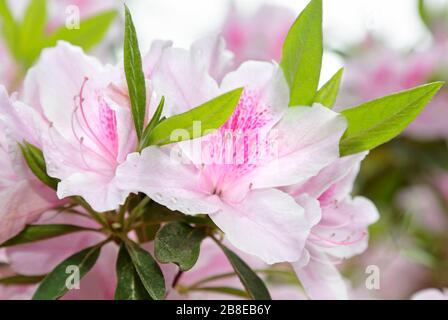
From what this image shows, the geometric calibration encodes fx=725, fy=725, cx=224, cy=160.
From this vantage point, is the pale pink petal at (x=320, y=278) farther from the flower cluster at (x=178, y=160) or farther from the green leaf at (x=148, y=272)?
the green leaf at (x=148, y=272)

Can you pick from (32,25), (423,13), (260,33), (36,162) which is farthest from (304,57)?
(423,13)

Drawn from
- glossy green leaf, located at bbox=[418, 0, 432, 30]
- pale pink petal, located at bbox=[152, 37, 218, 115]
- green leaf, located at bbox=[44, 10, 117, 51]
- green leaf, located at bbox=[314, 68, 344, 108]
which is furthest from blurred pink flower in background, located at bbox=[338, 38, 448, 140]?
pale pink petal, located at bbox=[152, 37, 218, 115]

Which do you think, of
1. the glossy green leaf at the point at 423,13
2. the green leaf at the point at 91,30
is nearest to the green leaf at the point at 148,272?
the green leaf at the point at 91,30

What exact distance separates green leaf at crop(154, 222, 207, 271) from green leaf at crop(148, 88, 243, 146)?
0.10 metres

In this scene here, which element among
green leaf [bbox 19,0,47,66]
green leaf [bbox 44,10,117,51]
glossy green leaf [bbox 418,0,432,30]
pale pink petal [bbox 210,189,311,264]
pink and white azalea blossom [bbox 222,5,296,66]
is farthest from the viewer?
glossy green leaf [bbox 418,0,432,30]

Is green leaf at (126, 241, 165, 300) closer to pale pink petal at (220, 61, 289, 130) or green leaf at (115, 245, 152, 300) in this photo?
green leaf at (115, 245, 152, 300)

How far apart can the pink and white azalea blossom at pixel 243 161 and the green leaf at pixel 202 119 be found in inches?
0.6

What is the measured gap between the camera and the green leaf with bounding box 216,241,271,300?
0.81 m

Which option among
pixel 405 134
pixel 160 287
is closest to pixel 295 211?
pixel 160 287

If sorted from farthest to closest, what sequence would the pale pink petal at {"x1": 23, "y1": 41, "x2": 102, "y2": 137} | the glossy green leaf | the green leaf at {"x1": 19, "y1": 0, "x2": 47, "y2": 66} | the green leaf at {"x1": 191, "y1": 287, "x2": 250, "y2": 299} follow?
the glossy green leaf
the green leaf at {"x1": 19, "y1": 0, "x2": 47, "y2": 66}
the green leaf at {"x1": 191, "y1": 287, "x2": 250, "y2": 299}
the pale pink petal at {"x1": 23, "y1": 41, "x2": 102, "y2": 137}

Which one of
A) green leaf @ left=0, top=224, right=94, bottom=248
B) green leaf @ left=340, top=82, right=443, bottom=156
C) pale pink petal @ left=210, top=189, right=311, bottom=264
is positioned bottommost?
green leaf @ left=0, top=224, right=94, bottom=248

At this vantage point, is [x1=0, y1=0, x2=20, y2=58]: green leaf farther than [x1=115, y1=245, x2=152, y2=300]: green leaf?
Yes

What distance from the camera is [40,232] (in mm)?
812

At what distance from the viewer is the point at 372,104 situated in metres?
0.75
